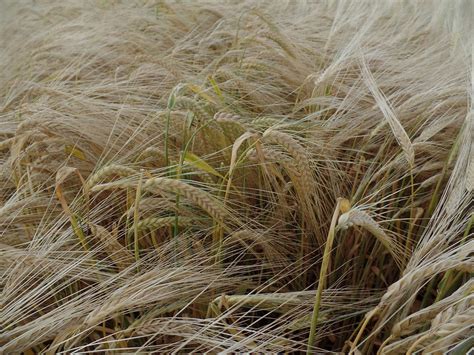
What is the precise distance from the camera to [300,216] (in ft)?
3.20

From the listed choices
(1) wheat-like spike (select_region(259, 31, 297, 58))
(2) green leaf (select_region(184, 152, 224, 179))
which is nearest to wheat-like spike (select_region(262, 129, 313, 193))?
(2) green leaf (select_region(184, 152, 224, 179))

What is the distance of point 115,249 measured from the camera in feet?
2.93

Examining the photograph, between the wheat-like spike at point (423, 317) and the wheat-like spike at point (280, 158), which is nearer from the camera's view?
the wheat-like spike at point (423, 317)

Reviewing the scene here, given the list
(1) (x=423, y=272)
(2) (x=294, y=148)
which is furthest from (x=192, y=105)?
(1) (x=423, y=272)

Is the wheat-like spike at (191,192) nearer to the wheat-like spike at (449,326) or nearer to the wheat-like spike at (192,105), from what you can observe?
the wheat-like spike at (192,105)

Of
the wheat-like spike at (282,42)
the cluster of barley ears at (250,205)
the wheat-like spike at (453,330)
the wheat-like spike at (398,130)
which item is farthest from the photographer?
the wheat-like spike at (282,42)

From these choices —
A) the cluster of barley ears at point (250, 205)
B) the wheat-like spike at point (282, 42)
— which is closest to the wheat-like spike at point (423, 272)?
the cluster of barley ears at point (250, 205)

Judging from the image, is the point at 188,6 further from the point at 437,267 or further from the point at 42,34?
the point at 437,267

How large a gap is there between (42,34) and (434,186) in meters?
1.50

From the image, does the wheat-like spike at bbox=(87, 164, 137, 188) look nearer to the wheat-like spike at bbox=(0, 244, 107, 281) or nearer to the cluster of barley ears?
the cluster of barley ears

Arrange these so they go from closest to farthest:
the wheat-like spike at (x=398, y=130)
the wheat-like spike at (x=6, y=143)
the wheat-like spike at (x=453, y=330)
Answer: the wheat-like spike at (x=453, y=330), the wheat-like spike at (x=398, y=130), the wheat-like spike at (x=6, y=143)

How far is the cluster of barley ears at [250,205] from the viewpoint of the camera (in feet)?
2.45

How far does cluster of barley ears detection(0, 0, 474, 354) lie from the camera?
0.75 metres

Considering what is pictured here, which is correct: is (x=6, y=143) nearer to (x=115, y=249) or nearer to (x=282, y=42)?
(x=115, y=249)
